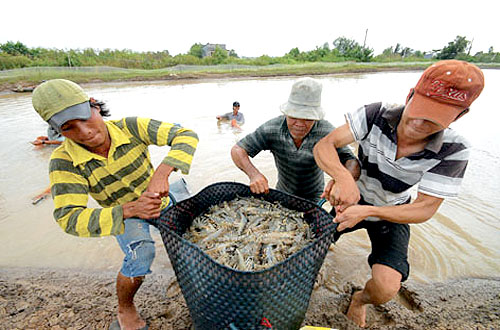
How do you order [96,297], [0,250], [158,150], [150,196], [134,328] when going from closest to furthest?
[150,196] < [134,328] < [96,297] < [0,250] < [158,150]

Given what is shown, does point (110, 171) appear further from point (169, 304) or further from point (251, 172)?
point (169, 304)

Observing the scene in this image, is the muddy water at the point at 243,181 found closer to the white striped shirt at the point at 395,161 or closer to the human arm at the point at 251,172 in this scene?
the white striped shirt at the point at 395,161

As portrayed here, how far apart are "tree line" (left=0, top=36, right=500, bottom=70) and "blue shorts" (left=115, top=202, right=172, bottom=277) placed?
1110 inches

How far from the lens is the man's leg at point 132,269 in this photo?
1842mm

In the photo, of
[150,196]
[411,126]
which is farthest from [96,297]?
[411,126]

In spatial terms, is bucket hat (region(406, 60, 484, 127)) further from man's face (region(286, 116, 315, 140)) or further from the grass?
the grass

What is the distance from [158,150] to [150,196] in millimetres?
5189

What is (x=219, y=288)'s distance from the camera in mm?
1185

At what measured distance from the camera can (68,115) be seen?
4.92ft

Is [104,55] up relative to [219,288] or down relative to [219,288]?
up

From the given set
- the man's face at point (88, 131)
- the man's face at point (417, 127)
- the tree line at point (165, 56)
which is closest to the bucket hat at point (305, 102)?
the man's face at point (417, 127)

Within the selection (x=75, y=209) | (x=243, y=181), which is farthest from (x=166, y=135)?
(x=243, y=181)

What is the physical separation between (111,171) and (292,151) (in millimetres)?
1565

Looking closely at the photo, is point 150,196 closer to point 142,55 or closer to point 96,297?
point 96,297
